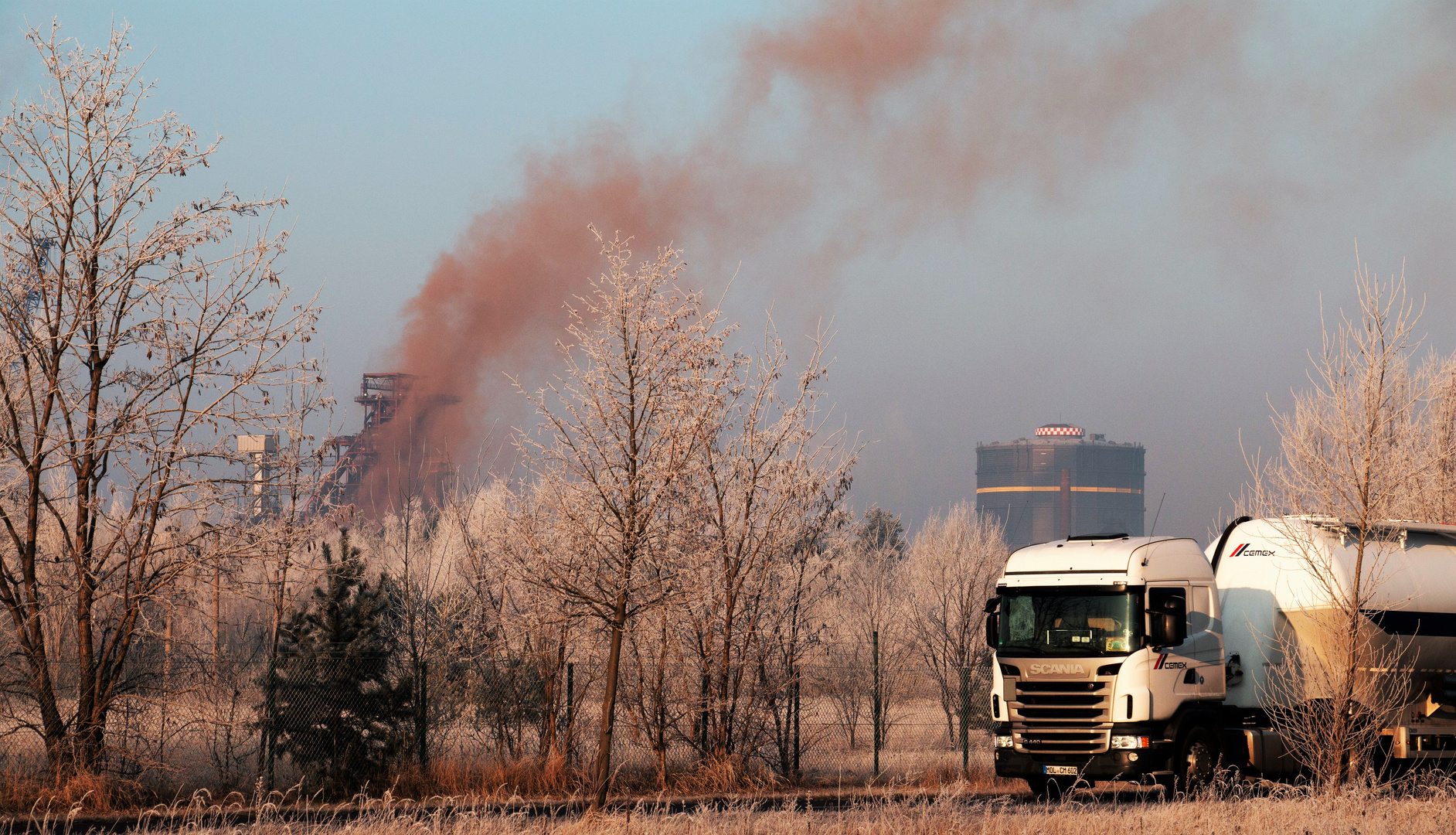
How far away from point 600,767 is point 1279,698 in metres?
9.80

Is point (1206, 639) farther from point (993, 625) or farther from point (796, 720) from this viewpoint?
point (796, 720)

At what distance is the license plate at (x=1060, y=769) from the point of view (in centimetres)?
1543

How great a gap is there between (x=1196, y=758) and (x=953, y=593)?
79.0 feet

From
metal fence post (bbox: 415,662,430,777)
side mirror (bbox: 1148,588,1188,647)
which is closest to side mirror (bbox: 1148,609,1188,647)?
side mirror (bbox: 1148,588,1188,647)

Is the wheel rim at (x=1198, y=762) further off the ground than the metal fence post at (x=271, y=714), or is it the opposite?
the metal fence post at (x=271, y=714)

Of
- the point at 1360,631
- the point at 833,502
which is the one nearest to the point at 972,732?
the point at 833,502

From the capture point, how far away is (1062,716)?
1574 centimetres

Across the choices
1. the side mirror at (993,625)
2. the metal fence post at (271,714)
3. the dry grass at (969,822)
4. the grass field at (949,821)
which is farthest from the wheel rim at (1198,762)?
the metal fence post at (271,714)

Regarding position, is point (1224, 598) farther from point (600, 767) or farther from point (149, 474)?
point (149, 474)

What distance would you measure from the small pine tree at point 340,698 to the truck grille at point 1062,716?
9.04 meters

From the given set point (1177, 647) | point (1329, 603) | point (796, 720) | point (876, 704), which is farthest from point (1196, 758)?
point (796, 720)

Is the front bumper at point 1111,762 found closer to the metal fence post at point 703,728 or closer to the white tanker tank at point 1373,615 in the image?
the white tanker tank at point 1373,615

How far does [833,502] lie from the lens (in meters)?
20.5

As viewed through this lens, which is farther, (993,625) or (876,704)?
(876,704)
